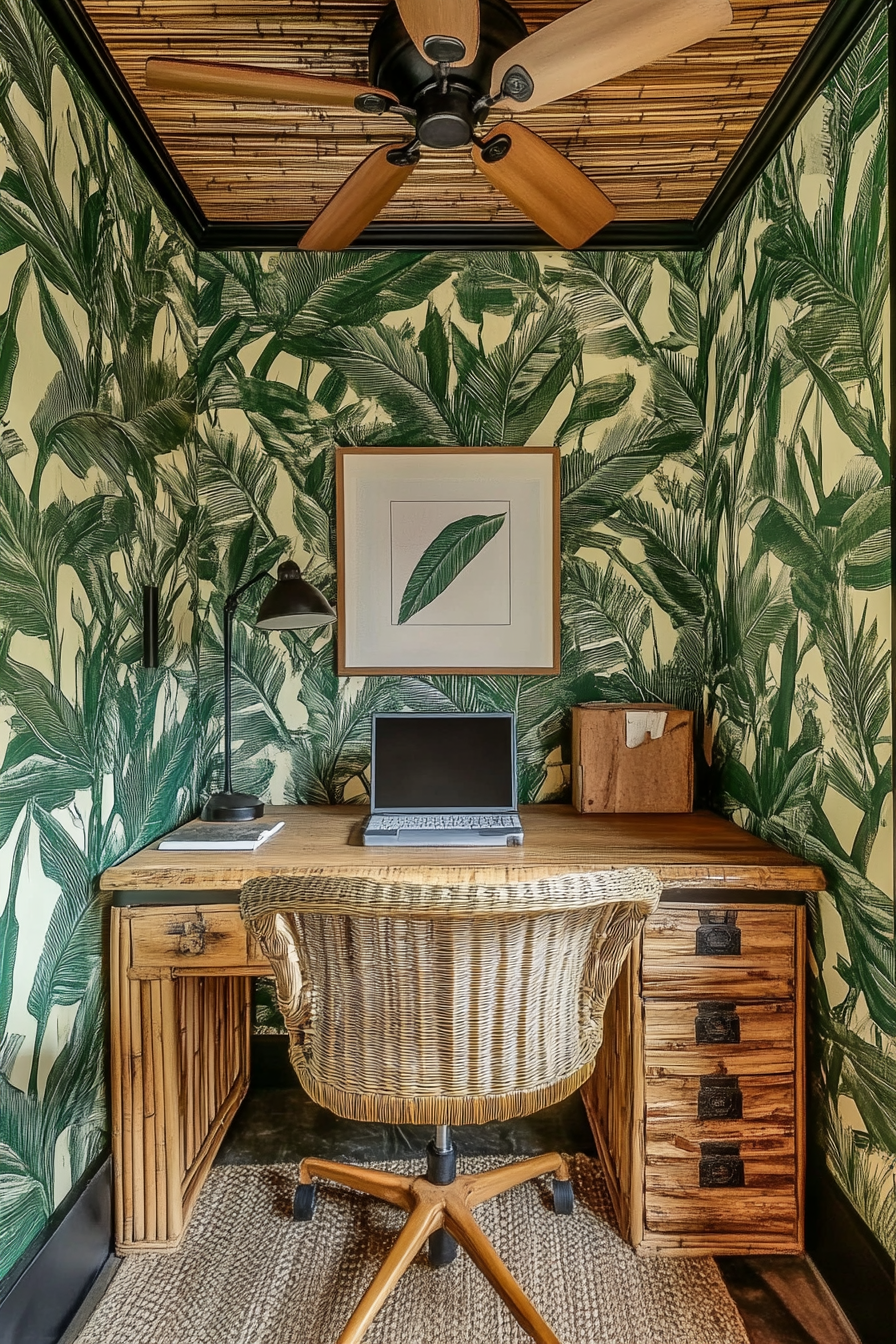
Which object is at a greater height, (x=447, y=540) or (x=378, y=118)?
(x=378, y=118)

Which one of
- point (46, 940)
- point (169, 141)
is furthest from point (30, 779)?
point (169, 141)

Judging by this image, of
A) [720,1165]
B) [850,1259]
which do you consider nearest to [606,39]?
[720,1165]

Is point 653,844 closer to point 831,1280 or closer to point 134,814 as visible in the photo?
point 831,1280

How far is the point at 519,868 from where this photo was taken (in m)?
1.54

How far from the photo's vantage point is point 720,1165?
1.60 m

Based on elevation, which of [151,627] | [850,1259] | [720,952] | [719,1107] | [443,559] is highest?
[443,559]

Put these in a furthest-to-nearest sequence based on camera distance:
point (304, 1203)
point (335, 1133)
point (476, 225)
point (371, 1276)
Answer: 1. point (476, 225)
2. point (335, 1133)
3. point (304, 1203)
4. point (371, 1276)

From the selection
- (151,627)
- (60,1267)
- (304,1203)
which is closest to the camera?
(60,1267)

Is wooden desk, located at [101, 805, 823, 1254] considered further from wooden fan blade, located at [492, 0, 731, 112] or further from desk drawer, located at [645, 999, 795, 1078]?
wooden fan blade, located at [492, 0, 731, 112]

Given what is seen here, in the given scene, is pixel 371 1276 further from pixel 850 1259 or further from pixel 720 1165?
pixel 850 1259

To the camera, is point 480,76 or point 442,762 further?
point 442,762

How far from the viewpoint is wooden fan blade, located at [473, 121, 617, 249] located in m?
1.35

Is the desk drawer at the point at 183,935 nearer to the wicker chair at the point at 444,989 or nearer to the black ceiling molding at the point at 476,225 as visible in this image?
the wicker chair at the point at 444,989

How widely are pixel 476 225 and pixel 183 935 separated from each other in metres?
2.09
